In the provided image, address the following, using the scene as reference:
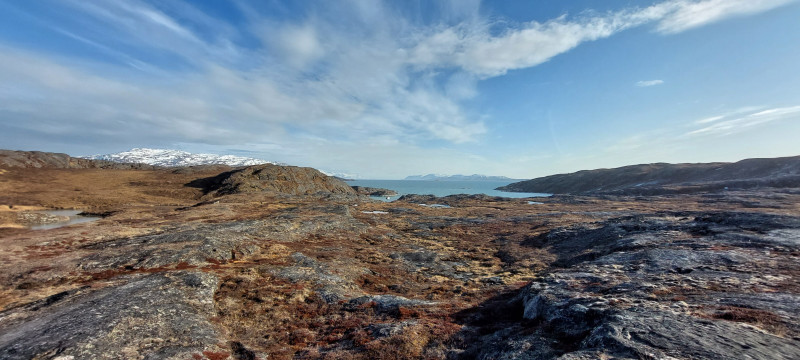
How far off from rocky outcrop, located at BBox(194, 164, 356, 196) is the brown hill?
10369 centimetres

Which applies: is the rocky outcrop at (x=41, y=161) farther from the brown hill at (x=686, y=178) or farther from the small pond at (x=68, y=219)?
the brown hill at (x=686, y=178)

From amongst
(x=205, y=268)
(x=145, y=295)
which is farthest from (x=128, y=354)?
(x=205, y=268)

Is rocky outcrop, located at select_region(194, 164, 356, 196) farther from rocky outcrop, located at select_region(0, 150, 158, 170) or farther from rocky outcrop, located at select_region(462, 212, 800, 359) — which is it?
rocky outcrop, located at select_region(462, 212, 800, 359)

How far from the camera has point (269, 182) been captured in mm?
94125

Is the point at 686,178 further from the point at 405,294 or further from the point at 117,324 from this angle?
the point at 117,324

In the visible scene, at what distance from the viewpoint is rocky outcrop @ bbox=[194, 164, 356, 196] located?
3497 inches

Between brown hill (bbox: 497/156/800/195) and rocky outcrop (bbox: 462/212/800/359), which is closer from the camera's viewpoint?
rocky outcrop (bbox: 462/212/800/359)

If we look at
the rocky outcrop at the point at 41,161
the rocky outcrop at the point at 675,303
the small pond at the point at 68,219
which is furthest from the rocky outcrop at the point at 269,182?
the rocky outcrop at the point at 675,303

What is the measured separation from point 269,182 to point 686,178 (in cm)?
15696

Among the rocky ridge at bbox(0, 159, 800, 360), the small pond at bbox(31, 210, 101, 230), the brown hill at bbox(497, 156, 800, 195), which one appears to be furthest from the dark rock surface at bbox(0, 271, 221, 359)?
the brown hill at bbox(497, 156, 800, 195)

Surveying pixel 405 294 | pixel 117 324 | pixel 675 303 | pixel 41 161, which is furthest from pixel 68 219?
pixel 41 161

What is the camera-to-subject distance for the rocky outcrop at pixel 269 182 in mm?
88812

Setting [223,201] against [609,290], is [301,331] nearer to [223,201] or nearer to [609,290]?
[609,290]

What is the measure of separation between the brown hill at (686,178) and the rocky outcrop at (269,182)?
10369 centimetres
